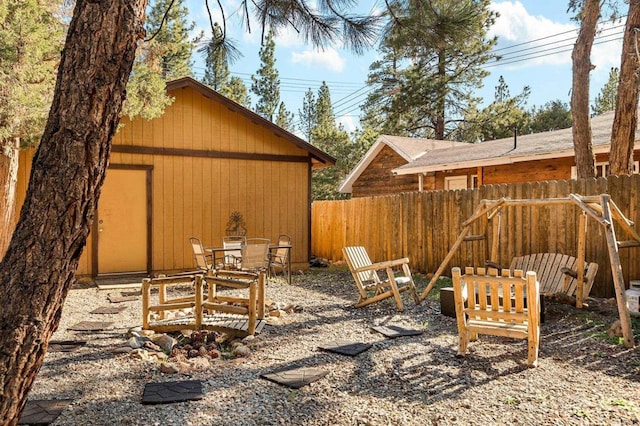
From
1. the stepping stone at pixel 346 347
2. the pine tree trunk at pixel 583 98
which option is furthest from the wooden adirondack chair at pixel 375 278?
the pine tree trunk at pixel 583 98

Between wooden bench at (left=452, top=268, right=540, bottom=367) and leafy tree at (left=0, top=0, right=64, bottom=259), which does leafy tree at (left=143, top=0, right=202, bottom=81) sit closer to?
leafy tree at (left=0, top=0, right=64, bottom=259)

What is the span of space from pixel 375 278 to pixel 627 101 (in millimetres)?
4769

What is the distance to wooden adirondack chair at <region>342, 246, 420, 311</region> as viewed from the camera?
6414 millimetres

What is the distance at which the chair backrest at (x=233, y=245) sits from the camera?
8.60 metres

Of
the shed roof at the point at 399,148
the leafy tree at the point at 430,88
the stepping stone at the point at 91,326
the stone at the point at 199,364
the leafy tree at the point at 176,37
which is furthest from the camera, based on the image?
the leafy tree at the point at 430,88

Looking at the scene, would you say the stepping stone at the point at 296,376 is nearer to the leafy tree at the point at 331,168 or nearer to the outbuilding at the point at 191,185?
the outbuilding at the point at 191,185

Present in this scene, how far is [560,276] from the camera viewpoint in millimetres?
6219

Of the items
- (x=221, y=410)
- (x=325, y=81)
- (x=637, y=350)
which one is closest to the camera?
(x=221, y=410)

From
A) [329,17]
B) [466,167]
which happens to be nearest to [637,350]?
[329,17]

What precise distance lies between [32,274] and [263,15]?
3656mm

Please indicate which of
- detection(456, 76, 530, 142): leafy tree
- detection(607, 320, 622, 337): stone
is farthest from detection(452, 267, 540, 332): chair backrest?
detection(456, 76, 530, 142): leafy tree

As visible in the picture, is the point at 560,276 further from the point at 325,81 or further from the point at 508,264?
the point at 325,81

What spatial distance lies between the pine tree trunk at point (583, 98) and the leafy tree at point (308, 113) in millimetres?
31356

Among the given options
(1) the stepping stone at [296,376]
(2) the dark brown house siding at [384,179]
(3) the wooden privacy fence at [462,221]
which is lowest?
(1) the stepping stone at [296,376]
